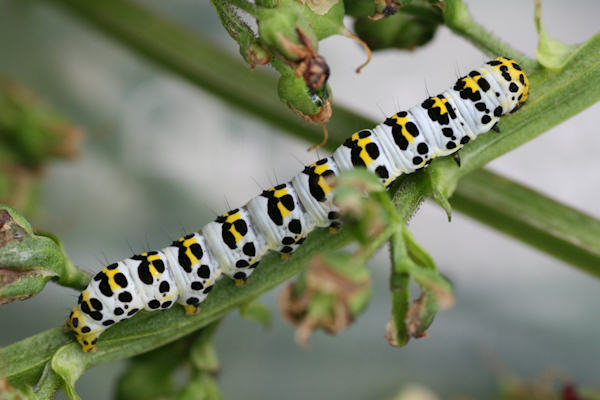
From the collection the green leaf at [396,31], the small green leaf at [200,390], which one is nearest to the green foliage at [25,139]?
the small green leaf at [200,390]

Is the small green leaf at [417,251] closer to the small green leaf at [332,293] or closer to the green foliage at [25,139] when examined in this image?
the small green leaf at [332,293]

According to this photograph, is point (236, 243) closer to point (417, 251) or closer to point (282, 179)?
point (417, 251)

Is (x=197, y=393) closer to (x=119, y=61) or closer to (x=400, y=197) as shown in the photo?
(x=400, y=197)

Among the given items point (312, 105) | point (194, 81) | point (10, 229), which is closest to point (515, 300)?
point (194, 81)

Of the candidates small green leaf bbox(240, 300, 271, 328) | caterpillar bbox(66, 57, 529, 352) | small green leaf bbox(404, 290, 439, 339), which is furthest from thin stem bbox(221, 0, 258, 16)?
small green leaf bbox(240, 300, 271, 328)

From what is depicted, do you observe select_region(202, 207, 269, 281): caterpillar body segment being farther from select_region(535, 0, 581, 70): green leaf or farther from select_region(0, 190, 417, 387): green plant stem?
select_region(535, 0, 581, 70): green leaf

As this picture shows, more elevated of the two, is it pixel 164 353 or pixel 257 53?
pixel 257 53
